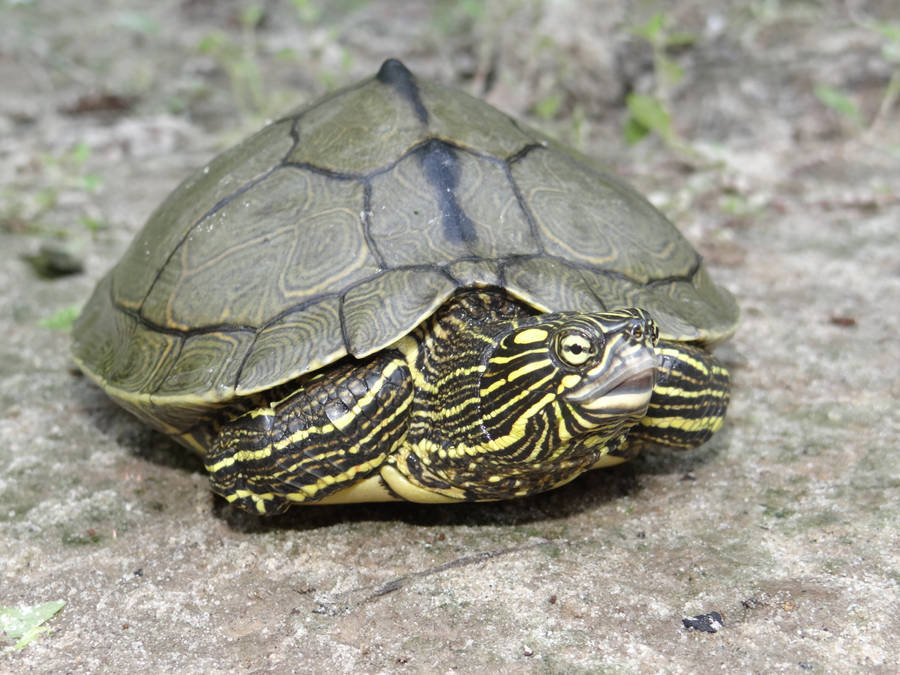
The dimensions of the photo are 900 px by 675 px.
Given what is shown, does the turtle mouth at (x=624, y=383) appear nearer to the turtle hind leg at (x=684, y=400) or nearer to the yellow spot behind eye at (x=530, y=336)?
the yellow spot behind eye at (x=530, y=336)

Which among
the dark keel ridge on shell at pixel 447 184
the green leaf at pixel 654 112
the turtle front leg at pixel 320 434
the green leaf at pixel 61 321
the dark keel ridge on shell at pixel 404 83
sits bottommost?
the green leaf at pixel 61 321

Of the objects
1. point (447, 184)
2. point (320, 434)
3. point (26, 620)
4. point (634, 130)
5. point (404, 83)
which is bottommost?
point (26, 620)

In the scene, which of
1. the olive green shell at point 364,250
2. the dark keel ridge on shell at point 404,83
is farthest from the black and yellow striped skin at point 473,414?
the dark keel ridge on shell at point 404,83

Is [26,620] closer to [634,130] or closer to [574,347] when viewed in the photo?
[574,347]

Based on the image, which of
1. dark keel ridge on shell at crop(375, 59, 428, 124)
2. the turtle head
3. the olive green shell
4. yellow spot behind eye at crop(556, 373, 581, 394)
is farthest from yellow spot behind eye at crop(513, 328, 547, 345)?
dark keel ridge on shell at crop(375, 59, 428, 124)

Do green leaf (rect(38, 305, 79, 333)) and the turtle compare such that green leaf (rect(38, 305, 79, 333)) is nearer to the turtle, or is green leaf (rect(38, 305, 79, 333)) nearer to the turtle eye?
the turtle

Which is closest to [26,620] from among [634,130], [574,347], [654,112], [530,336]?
[530,336]

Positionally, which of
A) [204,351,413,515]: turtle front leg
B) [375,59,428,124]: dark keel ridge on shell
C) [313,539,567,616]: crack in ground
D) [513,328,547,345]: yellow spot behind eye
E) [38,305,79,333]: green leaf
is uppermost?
[375,59,428,124]: dark keel ridge on shell
